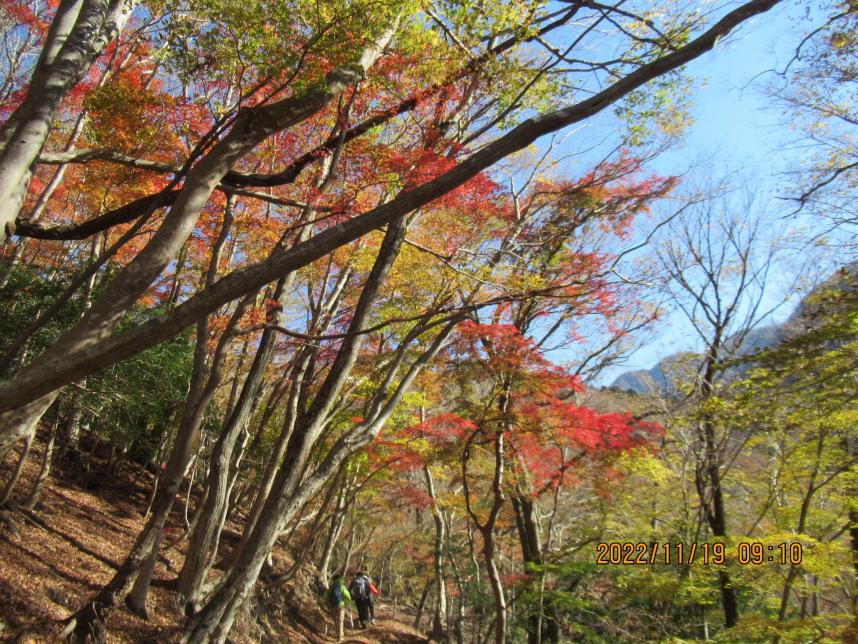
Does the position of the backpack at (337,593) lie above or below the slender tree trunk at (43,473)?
below

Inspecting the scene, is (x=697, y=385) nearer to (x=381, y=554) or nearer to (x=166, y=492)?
(x=166, y=492)

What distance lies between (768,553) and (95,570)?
8.88 metres

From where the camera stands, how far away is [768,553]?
5.51 metres

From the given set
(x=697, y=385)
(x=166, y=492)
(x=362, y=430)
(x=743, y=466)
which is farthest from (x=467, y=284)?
(x=743, y=466)

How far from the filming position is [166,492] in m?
4.69

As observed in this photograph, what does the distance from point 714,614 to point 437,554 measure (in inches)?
231

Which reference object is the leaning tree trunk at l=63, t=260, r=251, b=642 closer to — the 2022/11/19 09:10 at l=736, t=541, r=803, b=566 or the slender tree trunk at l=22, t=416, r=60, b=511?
the slender tree trunk at l=22, t=416, r=60, b=511

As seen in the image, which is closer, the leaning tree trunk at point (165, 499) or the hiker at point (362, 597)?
the leaning tree trunk at point (165, 499)

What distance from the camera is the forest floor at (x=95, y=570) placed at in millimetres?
4672

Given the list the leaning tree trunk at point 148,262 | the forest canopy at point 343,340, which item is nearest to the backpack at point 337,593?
the forest canopy at point 343,340

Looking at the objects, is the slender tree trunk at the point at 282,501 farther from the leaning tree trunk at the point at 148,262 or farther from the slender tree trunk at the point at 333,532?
the slender tree trunk at the point at 333,532

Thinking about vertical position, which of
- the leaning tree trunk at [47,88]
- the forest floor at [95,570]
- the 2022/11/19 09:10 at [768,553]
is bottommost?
the forest floor at [95,570]

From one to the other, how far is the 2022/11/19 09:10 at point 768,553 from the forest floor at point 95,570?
22.3ft

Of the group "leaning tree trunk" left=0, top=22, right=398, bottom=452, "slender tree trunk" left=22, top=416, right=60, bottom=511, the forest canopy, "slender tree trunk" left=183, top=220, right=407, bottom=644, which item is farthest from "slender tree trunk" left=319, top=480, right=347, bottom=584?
"leaning tree trunk" left=0, top=22, right=398, bottom=452
